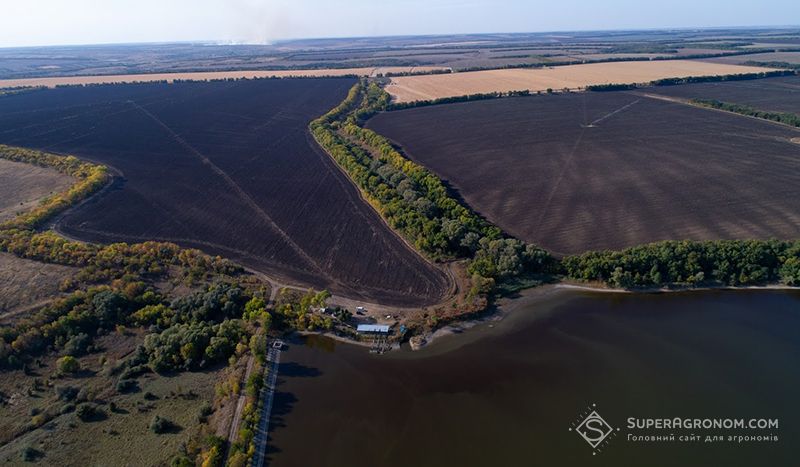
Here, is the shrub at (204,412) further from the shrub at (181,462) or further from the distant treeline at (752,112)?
the distant treeline at (752,112)

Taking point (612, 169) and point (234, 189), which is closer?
point (234, 189)

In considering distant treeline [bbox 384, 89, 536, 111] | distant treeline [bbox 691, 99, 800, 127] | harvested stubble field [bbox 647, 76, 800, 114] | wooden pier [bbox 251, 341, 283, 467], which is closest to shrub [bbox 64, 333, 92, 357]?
wooden pier [bbox 251, 341, 283, 467]

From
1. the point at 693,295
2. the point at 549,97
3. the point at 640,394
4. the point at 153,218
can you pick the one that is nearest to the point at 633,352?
the point at 640,394

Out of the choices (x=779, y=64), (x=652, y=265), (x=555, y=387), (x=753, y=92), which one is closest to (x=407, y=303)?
(x=555, y=387)

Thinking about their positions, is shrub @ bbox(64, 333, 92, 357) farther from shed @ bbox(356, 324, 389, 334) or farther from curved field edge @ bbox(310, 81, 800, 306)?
curved field edge @ bbox(310, 81, 800, 306)

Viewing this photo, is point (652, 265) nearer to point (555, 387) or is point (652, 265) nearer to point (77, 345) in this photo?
point (555, 387)

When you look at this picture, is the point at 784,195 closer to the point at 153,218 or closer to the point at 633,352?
the point at 633,352

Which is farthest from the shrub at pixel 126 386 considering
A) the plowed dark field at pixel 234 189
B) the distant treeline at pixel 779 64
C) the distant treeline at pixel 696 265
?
the distant treeline at pixel 779 64
